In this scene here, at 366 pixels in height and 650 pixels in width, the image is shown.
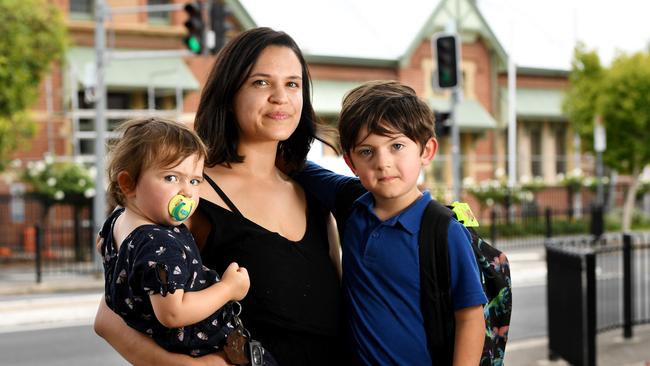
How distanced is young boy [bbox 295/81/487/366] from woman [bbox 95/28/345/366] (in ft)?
0.40

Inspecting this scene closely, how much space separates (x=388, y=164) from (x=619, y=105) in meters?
25.1

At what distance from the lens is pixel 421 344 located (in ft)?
8.77

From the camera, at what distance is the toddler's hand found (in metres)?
2.51

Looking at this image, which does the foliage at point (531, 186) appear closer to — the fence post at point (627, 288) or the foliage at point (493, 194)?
the foliage at point (493, 194)

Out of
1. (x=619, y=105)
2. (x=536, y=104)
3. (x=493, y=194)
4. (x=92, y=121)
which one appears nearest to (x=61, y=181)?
(x=92, y=121)

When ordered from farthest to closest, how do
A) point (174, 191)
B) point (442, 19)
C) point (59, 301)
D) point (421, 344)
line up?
point (442, 19) < point (59, 301) < point (421, 344) < point (174, 191)

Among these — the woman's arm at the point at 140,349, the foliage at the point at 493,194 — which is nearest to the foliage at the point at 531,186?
the foliage at the point at 493,194

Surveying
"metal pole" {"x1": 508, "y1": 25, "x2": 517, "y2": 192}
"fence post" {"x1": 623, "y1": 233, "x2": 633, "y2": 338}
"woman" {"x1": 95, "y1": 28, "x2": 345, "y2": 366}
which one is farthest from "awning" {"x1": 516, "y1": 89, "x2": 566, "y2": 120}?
"woman" {"x1": 95, "y1": 28, "x2": 345, "y2": 366}

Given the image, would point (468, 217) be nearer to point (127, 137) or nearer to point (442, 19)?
point (127, 137)

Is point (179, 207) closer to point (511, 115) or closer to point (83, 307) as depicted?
point (83, 307)

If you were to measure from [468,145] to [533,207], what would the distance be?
17.7ft

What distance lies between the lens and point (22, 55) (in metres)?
20.3

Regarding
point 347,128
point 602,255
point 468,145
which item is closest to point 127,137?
point 347,128

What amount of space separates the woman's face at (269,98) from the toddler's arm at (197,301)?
572mm
